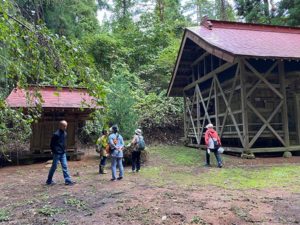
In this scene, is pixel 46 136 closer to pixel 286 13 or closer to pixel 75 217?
pixel 75 217

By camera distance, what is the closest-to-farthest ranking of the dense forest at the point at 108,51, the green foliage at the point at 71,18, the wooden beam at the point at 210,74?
the dense forest at the point at 108,51, the wooden beam at the point at 210,74, the green foliage at the point at 71,18

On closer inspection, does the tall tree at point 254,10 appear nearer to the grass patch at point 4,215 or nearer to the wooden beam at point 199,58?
the wooden beam at point 199,58

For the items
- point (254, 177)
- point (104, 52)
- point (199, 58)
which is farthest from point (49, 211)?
point (104, 52)

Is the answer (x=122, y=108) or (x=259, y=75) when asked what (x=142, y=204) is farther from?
(x=122, y=108)

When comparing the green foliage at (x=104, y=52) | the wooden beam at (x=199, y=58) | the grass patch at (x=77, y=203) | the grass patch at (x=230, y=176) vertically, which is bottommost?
the grass patch at (x=77, y=203)

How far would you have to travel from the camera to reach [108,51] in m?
25.7

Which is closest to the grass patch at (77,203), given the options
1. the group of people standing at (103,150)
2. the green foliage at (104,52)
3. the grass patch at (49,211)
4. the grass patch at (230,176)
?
the grass patch at (49,211)

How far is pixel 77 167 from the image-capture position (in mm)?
11453

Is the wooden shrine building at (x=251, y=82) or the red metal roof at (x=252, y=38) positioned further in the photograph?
the wooden shrine building at (x=251, y=82)

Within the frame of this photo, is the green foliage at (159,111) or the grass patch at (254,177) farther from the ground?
the green foliage at (159,111)

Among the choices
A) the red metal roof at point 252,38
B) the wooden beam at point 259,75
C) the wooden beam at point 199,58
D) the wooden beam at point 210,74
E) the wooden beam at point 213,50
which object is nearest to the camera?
the wooden beam at point 213,50

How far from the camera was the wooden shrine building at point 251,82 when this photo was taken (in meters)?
11.4

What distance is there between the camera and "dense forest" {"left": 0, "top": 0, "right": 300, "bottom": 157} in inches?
118

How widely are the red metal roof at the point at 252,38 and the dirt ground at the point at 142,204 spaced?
5536mm
